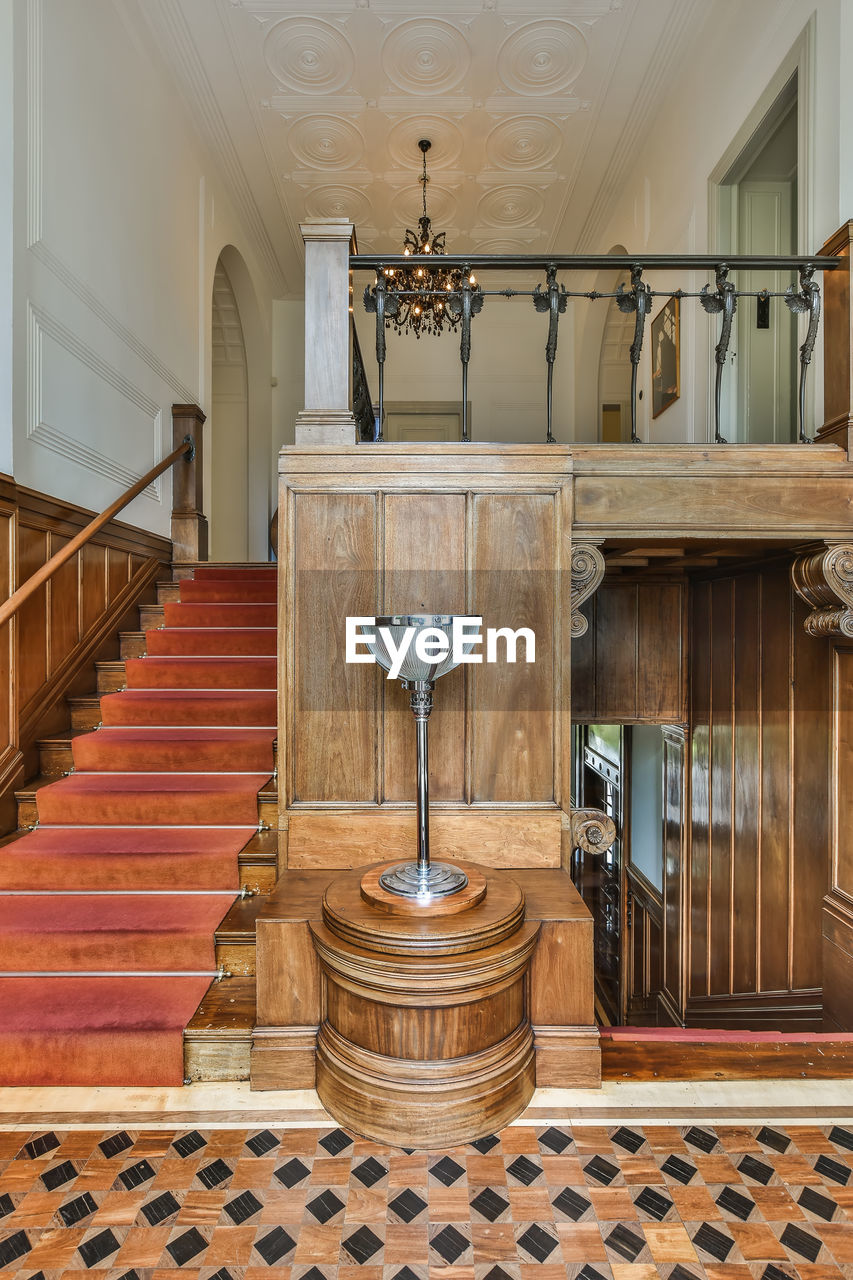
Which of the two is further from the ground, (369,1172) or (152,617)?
(152,617)

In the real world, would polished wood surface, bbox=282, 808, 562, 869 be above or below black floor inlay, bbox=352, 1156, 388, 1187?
above

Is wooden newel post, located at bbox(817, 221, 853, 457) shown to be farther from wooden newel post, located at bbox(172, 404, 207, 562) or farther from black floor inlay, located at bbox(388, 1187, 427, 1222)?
wooden newel post, located at bbox(172, 404, 207, 562)

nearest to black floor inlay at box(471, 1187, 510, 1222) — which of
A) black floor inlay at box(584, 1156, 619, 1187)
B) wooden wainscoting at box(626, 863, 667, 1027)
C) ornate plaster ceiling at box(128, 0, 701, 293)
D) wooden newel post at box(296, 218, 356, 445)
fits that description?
black floor inlay at box(584, 1156, 619, 1187)

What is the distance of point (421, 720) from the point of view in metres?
2.03

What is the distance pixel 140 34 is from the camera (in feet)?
14.5

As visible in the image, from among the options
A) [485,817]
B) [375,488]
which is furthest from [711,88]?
[485,817]

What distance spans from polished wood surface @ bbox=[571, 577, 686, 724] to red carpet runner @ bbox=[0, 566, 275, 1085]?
1.73m

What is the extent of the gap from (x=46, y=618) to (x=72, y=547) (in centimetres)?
38

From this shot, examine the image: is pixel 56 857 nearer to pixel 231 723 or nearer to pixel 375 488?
pixel 231 723

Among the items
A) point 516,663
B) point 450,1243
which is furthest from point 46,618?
point 450,1243

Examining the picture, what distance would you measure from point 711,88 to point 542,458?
3.72 m

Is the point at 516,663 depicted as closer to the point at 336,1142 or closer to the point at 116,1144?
the point at 336,1142

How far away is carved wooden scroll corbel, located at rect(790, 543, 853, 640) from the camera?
2.42 m

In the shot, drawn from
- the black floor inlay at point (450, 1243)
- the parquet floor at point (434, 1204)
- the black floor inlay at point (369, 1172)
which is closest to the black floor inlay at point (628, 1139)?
the parquet floor at point (434, 1204)
